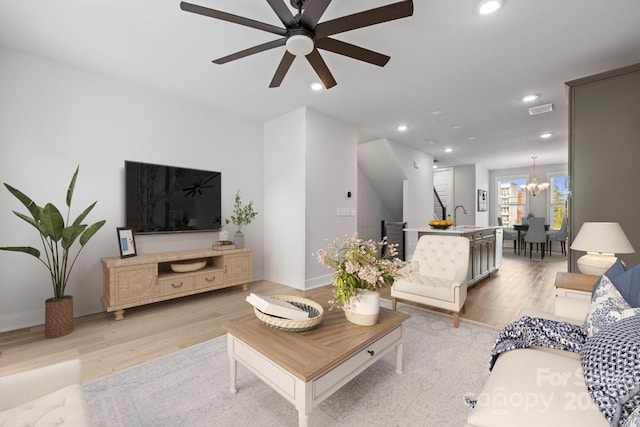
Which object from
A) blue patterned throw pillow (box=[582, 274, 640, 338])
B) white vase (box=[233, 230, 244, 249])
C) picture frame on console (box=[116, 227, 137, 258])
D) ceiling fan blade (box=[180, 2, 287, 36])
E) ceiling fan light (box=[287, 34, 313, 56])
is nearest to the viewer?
blue patterned throw pillow (box=[582, 274, 640, 338])

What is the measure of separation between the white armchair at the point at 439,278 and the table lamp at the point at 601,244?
0.92 m

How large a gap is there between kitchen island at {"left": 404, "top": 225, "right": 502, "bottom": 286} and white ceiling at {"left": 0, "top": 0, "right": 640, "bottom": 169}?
1770mm

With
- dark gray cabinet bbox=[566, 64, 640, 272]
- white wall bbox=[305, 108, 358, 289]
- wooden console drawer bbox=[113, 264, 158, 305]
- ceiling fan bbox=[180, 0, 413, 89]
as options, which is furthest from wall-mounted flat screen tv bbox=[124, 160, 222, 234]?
dark gray cabinet bbox=[566, 64, 640, 272]

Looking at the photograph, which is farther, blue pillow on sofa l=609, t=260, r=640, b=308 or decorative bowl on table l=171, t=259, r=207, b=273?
decorative bowl on table l=171, t=259, r=207, b=273

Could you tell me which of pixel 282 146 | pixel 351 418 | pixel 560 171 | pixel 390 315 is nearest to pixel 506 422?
pixel 351 418

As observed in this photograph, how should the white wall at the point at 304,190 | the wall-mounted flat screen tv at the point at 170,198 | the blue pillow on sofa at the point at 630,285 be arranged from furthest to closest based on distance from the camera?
the white wall at the point at 304,190 < the wall-mounted flat screen tv at the point at 170,198 < the blue pillow on sofa at the point at 630,285

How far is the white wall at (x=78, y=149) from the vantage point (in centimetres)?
262

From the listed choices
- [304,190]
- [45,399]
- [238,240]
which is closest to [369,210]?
[304,190]

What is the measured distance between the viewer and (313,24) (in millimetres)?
1727

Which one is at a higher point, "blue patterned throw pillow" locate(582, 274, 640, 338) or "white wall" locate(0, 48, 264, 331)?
"white wall" locate(0, 48, 264, 331)

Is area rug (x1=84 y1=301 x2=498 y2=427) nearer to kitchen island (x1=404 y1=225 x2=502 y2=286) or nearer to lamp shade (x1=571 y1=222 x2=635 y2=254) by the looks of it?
Answer: lamp shade (x1=571 y1=222 x2=635 y2=254)

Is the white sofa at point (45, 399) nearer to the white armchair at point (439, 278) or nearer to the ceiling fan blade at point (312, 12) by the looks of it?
the ceiling fan blade at point (312, 12)

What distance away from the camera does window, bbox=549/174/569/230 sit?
8250 mm

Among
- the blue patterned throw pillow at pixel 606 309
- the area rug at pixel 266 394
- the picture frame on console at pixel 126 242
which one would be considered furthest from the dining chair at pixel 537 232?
the picture frame on console at pixel 126 242
